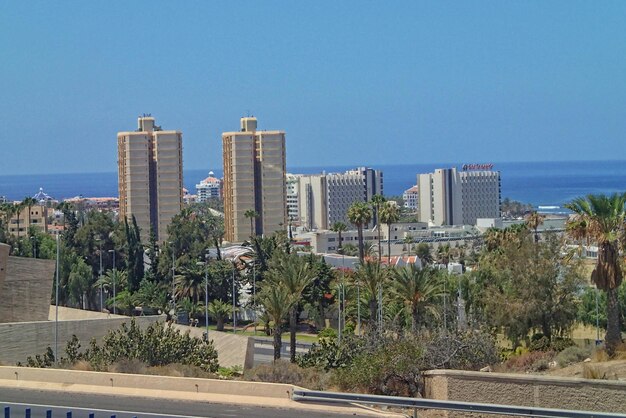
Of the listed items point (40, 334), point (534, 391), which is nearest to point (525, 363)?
point (534, 391)

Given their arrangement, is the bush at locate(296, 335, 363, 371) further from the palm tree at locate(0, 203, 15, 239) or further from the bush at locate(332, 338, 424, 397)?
the palm tree at locate(0, 203, 15, 239)

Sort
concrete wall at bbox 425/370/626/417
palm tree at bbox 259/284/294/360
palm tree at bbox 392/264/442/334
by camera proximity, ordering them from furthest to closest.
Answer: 1. palm tree at bbox 392/264/442/334
2. palm tree at bbox 259/284/294/360
3. concrete wall at bbox 425/370/626/417

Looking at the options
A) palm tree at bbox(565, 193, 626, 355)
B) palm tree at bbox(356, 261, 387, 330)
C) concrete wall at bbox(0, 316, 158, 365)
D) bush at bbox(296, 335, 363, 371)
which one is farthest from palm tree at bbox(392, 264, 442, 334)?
palm tree at bbox(565, 193, 626, 355)

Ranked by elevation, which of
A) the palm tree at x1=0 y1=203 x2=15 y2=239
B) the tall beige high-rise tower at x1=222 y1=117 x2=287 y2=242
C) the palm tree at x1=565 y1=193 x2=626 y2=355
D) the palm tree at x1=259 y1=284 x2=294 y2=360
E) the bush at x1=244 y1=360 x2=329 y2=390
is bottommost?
the bush at x1=244 y1=360 x2=329 y2=390

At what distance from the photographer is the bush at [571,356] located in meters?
28.5

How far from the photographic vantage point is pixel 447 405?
17281 millimetres

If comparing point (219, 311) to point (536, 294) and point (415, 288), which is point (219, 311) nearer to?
point (415, 288)

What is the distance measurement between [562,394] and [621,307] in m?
35.5

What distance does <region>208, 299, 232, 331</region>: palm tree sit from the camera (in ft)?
226

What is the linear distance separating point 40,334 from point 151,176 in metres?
100

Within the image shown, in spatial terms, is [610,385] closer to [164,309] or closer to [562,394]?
[562,394]

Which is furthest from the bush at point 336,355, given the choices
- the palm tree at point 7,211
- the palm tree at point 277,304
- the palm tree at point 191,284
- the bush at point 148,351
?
the palm tree at point 7,211

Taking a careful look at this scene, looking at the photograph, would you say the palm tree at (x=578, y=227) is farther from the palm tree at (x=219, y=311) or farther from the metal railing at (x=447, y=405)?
the palm tree at (x=219, y=311)

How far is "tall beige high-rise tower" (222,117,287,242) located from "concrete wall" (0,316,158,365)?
96561mm
